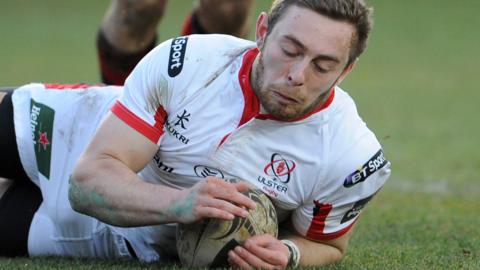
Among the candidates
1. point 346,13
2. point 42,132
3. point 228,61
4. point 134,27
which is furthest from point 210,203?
point 134,27

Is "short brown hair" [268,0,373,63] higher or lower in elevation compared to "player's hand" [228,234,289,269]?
higher

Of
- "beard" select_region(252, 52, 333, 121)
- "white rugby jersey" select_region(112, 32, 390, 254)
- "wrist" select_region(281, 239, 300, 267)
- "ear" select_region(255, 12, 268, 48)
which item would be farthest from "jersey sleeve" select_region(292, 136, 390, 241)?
"ear" select_region(255, 12, 268, 48)

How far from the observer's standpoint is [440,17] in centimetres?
1941

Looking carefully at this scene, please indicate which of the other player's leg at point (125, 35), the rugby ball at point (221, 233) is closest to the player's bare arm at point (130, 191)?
the rugby ball at point (221, 233)

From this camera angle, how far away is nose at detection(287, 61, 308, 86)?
3.81 meters

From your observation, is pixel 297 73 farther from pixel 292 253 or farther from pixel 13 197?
pixel 13 197

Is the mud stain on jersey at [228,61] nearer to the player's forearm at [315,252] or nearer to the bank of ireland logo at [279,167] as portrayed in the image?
the bank of ireland logo at [279,167]

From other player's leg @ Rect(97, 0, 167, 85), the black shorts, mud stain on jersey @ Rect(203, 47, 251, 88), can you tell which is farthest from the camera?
other player's leg @ Rect(97, 0, 167, 85)

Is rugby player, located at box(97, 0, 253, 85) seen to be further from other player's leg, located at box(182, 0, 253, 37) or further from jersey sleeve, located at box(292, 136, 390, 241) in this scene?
jersey sleeve, located at box(292, 136, 390, 241)

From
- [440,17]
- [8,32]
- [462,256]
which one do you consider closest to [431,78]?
[440,17]

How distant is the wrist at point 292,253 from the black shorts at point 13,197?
1.25 meters

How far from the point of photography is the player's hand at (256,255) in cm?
386

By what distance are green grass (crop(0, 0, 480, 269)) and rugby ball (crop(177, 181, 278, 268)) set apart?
31cm

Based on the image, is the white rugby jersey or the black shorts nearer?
the white rugby jersey
